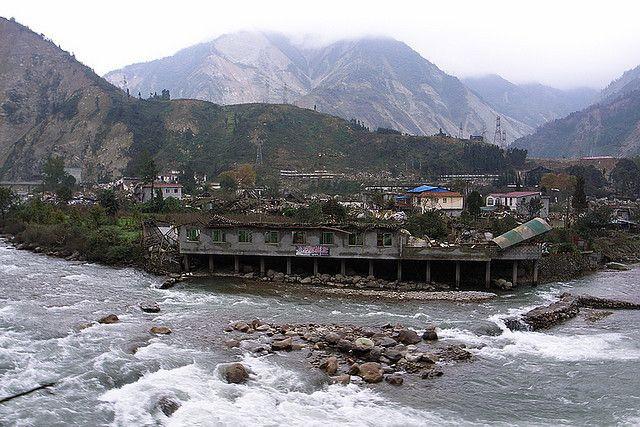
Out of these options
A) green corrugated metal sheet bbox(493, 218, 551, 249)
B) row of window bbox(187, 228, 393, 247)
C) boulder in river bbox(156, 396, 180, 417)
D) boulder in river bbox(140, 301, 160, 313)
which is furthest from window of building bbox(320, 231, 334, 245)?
boulder in river bbox(156, 396, 180, 417)

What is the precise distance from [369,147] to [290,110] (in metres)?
33.8

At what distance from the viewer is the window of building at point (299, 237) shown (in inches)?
1741

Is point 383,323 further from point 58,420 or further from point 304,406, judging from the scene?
point 58,420

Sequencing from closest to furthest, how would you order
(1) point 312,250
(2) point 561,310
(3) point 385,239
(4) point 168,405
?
(4) point 168,405
(2) point 561,310
(3) point 385,239
(1) point 312,250

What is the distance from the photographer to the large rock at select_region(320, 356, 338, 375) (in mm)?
23797

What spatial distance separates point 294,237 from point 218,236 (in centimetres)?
616

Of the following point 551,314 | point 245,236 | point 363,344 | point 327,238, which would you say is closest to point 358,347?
point 363,344

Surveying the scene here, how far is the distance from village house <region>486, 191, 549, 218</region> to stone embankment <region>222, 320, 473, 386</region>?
5327cm

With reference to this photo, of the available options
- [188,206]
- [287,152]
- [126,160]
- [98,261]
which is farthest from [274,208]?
[126,160]

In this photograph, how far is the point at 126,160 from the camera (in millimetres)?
149375

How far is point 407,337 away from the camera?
92.1 feet

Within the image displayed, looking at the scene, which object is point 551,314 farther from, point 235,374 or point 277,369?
point 235,374

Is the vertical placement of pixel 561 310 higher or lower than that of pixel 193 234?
lower

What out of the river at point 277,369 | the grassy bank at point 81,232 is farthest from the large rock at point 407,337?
the grassy bank at point 81,232
